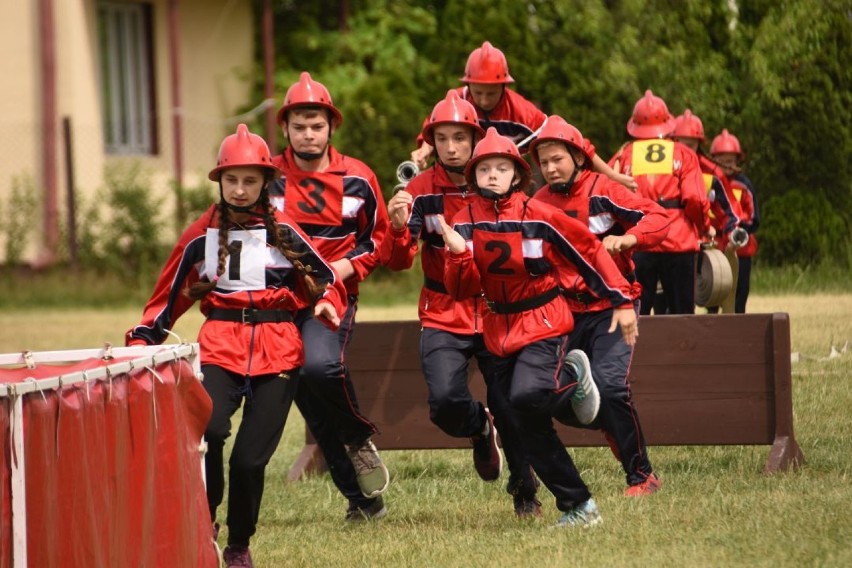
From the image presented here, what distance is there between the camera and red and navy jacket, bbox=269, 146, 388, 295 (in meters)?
7.91

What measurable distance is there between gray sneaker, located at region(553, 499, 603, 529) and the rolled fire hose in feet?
13.3

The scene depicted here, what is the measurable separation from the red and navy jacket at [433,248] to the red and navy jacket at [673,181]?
9.15 feet

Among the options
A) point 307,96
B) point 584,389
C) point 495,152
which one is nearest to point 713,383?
point 584,389

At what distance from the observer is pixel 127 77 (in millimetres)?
23250

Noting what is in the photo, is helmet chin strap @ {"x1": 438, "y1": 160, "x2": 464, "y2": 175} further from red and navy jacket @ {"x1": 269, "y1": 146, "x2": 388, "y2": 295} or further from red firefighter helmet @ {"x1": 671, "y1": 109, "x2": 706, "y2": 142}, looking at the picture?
red firefighter helmet @ {"x1": 671, "y1": 109, "x2": 706, "y2": 142}

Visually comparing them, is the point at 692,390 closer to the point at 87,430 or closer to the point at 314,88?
the point at 314,88

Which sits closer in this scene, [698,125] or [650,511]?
[650,511]

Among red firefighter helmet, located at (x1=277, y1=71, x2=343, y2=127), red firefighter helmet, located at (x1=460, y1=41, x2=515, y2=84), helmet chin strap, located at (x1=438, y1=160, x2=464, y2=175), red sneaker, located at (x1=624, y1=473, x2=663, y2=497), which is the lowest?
red sneaker, located at (x1=624, y1=473, x2=663, y2=497)

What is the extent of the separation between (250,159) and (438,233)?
1548 mm

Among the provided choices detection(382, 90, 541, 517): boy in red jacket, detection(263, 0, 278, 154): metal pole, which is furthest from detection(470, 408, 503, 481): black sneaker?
detection(263, 0, 278, 154): metal pole

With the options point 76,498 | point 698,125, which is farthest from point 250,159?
point 698,125

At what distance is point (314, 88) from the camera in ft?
A: 25.8

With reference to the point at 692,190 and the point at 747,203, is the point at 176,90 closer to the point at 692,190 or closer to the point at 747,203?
the point at 747,203

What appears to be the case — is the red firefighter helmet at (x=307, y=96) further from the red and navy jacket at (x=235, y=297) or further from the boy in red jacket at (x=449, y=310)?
the red and navy jacket at (x=235, y=297)
